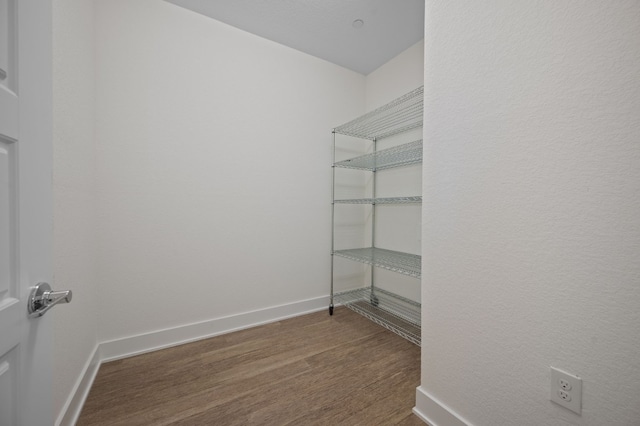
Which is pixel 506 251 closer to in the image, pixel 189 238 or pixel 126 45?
pixel 189 238

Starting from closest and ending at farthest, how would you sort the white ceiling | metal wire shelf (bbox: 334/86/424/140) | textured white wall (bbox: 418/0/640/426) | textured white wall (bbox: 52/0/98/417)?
textured white wall (bbox: 418/0/640/426) → textured white wall (bbox: 52/0/98/417) → the white ceiling → metal wire shelf (bbox: 334/86/424/140)

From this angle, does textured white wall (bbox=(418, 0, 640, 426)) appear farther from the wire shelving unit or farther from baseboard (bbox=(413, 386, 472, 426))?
the wire shelving unit

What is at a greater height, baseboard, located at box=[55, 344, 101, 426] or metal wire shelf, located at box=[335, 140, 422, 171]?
metal wire shelf, located at box=[335, 140, 422, 171]

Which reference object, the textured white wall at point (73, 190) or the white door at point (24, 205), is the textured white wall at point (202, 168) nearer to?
the textured white wall at point (73, 190)

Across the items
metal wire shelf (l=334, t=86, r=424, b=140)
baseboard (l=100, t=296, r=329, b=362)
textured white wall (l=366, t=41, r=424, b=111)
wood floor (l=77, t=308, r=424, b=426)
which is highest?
textured white wall (l=366, t=41, r=424, b=111)

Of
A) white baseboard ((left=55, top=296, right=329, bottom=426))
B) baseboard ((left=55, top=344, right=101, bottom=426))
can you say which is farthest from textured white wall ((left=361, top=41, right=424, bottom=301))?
baseboard ((left=55, top=344, right=101, bottom=426))

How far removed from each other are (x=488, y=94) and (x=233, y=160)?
1603 mm

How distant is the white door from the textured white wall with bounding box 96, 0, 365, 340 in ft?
3.33

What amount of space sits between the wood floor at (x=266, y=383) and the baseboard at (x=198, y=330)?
5 cm

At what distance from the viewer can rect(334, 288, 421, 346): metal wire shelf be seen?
5.75 ft

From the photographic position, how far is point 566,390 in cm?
69

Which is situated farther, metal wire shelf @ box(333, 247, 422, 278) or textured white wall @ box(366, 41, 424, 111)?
textured white wall @ box(366, 41, 424, 111)

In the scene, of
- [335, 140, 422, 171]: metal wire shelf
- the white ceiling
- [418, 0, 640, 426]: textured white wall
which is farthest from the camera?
[335, 140, 422, 171]: metal wire shelf

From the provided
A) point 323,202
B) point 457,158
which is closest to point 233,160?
point 323,202
